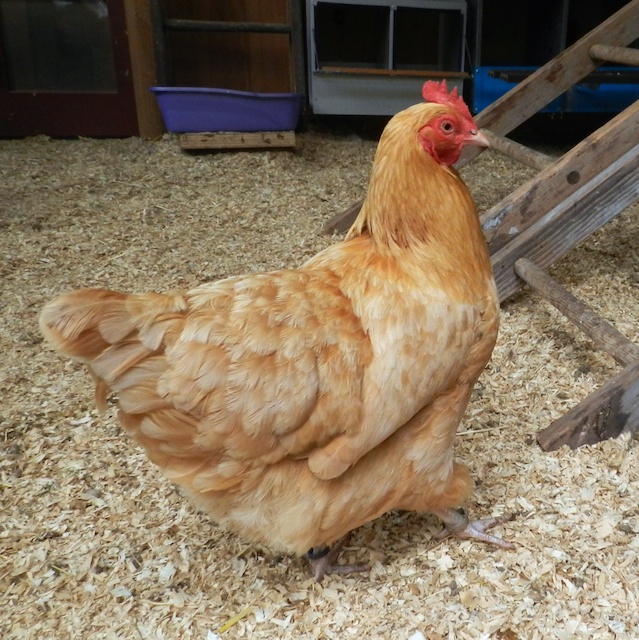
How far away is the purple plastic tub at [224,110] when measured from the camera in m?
3.76

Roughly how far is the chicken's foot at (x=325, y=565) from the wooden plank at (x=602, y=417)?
27.3 inches

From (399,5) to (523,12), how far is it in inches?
61.5

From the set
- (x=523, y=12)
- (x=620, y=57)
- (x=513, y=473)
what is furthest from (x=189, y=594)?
(x=523, y=12)

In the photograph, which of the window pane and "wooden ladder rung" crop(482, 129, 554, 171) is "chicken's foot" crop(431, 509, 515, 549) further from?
the window pane

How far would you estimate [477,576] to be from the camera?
4.53 feet

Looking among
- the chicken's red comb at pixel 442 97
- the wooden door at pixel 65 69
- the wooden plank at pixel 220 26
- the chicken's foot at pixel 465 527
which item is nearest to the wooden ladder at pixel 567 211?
the chicken's foot at pixel 465 527

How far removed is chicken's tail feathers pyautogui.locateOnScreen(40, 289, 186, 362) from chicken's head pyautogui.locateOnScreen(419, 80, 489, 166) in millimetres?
655

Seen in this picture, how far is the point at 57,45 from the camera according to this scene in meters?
4.23

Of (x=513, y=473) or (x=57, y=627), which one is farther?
(x=513, y=473)

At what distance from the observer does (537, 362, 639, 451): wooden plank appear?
5.25 ft

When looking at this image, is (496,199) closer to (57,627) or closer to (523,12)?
(523,12)

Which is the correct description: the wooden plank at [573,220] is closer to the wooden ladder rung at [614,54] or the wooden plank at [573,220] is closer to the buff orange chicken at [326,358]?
the wooden ladder rung at [614,54]

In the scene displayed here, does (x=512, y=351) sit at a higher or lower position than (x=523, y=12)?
lower

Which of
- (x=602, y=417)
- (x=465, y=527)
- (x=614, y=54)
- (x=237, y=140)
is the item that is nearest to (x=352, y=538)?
(x=465, y=527)
